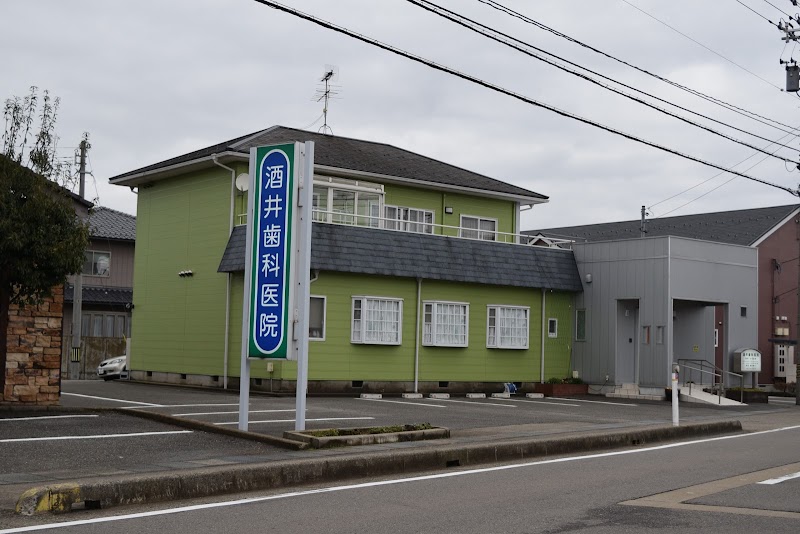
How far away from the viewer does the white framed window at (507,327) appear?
28.2 meters

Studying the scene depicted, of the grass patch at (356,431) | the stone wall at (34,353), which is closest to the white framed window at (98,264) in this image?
the stone wall at (34,353)

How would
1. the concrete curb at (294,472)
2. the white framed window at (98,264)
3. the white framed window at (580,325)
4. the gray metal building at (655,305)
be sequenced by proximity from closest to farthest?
the concrete curb at (294,472), the gray metal building at (655,305), the white framed window at (580,325), the white framed window at (98,264)

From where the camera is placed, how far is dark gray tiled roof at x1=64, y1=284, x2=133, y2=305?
131ft

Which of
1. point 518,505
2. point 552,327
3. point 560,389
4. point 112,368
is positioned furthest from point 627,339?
point 518,505

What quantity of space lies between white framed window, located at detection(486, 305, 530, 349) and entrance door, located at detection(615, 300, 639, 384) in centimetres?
287

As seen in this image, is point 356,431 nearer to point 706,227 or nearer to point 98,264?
point 98,264

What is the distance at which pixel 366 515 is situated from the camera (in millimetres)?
8391

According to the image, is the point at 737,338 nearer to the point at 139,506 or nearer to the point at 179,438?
the point at 179,438

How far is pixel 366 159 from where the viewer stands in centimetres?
2841

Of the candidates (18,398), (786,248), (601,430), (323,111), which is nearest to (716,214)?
(786,248)

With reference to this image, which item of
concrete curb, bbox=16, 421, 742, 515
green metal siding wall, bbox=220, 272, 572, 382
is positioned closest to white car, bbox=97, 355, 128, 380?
green metal siding wall, bbox=220, 272, 572, 382

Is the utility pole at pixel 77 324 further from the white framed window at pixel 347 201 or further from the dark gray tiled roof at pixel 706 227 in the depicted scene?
the dark gray tiled roof at pixel 706 227

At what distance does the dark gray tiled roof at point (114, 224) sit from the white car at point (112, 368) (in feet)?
27.1

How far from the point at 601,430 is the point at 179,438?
726 cm
